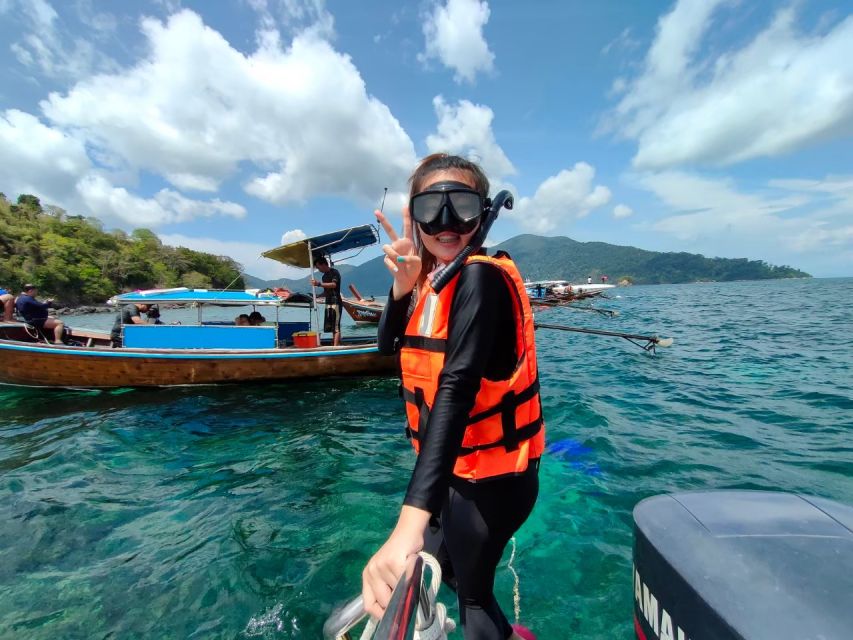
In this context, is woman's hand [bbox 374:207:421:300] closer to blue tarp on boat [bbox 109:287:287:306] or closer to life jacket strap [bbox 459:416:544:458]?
life jacket strap [bbox 459:416:544:458]

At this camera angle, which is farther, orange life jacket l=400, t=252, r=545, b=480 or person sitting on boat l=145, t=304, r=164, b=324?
person sitting on boat l=145, t=304, r=164, b=324

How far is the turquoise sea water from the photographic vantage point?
10.4 feet

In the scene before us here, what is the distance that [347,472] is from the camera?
18.0 feet

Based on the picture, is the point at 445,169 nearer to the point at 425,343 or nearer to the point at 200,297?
the point at 425,343

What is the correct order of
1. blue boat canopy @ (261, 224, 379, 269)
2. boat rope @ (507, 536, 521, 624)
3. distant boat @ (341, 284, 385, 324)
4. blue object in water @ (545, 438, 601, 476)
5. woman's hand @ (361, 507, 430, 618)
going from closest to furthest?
woman's hand @ (361, 507, 430, 618) → boat rope @ (507, 536, 521, 624) → blue object in water @ (545, 438, 601, 476) → blue boat canopy @ (261, 224, 379, 269) → distant boat @ (341, 284, 385, 324)

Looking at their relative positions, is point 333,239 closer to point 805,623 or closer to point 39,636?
point 39,636

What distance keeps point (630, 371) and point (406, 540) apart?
12.2 m

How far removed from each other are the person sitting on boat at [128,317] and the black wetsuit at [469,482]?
11551 mm

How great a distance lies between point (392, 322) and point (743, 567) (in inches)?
72.6

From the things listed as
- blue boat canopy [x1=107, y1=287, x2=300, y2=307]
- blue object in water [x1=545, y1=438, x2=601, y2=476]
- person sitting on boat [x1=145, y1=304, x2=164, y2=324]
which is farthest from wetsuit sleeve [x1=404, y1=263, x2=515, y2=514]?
person sitting on boat [x1=145, y1=304, x2=164, y2=324]

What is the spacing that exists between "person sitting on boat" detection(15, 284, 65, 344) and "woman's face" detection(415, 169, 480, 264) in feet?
45.4

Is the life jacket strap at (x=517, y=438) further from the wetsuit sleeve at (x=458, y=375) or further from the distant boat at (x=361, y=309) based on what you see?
the distant boat at (x=361, y=309)

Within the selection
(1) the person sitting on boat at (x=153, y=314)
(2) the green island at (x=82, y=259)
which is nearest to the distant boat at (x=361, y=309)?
(1) the person sitting on boat at (x=153, y=314)

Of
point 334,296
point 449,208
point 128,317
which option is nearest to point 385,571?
point 449,208
